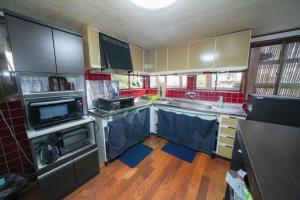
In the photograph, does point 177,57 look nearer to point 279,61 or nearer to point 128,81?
point 128,81

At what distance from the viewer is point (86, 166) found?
5.13ft

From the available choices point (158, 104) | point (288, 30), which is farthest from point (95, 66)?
point (288, 30)

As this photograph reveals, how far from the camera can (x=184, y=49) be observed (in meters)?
2.44

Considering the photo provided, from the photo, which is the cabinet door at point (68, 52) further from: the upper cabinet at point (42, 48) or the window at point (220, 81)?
the window at point (220, 81)

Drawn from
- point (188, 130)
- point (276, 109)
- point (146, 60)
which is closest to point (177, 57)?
point (146, 60)

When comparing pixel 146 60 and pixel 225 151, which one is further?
pixel 146 60

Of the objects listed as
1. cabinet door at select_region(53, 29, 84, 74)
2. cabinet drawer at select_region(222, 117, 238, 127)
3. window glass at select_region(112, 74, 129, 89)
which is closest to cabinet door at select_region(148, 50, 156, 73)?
→ window glass at select_region(112, 74, 129, 89)

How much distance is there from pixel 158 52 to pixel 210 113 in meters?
1.83

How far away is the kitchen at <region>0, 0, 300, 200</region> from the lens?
1142 millimetres

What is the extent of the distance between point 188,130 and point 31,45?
2.55m

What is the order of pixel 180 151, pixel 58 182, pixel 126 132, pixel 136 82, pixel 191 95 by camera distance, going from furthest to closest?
pixel 136 82 < pixel 191 95 < pixel 180 151 < pixel 126 132 < pixel 58 182

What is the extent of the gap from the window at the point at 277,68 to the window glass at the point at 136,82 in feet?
7.97

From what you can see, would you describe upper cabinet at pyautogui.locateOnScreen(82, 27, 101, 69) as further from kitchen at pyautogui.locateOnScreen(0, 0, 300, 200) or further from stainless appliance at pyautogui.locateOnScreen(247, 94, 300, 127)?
stainless appliance at pyautogui.locateOnScreen(247, 94, 300, 127)

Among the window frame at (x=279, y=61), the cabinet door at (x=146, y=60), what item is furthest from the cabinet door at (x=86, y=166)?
the window frame at (x=279, y=61)
